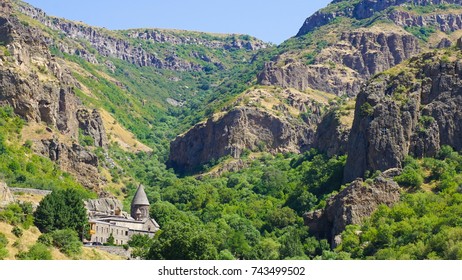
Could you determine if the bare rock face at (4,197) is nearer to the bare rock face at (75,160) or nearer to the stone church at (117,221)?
the stone church at (117,221)

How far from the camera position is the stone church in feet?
405

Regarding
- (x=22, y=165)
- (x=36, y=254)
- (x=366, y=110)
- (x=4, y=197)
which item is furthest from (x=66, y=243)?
(x=366, y=110)

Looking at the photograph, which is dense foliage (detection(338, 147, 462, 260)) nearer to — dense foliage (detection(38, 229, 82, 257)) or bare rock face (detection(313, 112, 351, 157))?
dense foliage (detection(38, 229, 82, 257))

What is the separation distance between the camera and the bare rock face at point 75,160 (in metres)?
166

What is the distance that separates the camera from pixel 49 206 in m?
107

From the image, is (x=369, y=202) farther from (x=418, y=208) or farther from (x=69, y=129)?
(x=69, y=129)

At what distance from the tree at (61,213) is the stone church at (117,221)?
7025mm

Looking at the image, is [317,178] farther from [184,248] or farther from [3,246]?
[3,246]

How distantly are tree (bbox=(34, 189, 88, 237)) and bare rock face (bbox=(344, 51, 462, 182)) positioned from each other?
46.1 metres

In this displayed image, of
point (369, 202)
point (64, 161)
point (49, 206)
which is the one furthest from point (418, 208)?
point (64, 161)

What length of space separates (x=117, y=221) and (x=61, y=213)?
22.7 m

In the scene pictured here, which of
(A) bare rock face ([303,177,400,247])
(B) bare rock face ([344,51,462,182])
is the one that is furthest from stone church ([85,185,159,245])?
(B) bare rock face ([344,51,462,182])

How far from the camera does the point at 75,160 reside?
6772 inches

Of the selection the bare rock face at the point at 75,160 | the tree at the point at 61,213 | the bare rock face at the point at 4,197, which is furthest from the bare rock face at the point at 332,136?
the bare rock face at the point at 4,197
